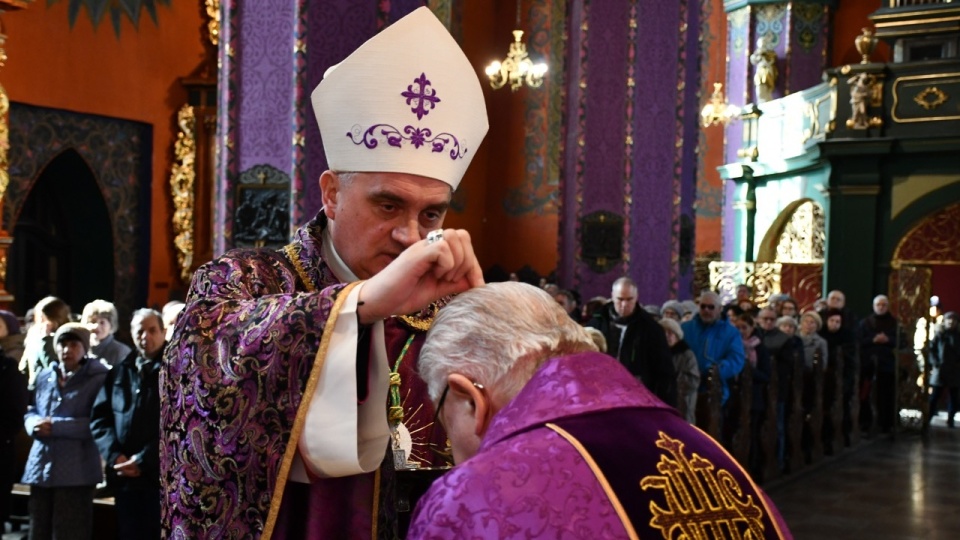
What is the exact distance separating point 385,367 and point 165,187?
14649mm

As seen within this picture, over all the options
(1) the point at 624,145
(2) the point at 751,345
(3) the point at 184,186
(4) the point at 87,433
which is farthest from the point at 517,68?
(4) the point at 87,433

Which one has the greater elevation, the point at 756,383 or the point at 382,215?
the point at 382,215

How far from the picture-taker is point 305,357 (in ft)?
7.33

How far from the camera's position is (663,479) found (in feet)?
6.09

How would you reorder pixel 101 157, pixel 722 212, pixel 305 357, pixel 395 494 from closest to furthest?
pixel 305 357, pixel 395 494, pixel 101 157, pixel 722 212

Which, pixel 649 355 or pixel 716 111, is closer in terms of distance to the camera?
pixel 649 355

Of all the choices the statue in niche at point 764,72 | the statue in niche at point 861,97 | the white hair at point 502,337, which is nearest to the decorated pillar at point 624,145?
the statue in niche at point 861,97

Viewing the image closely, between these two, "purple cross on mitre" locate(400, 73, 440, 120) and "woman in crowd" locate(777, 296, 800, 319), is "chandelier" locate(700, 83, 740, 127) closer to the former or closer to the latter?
"woman in crowd" locate(777, 296, 800, 319)

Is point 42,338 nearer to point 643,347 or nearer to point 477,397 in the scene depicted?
point 643,347

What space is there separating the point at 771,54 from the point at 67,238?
40.3 feet

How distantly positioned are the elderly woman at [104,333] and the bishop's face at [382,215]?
555 cm

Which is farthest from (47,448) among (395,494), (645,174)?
(645,174)

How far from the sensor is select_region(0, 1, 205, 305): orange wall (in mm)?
13828

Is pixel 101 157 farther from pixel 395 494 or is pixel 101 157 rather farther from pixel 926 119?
pixel 395 494
